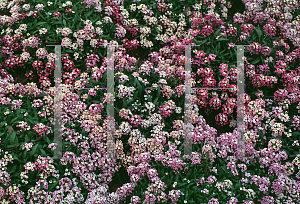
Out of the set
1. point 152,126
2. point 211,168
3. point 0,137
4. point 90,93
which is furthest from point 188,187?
point 0,137

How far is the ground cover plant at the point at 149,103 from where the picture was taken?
5160 millimetres

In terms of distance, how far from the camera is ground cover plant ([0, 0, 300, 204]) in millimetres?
5160

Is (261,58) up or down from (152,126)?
up

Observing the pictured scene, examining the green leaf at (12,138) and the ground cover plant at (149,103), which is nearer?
the ground cover plant at (149,103)

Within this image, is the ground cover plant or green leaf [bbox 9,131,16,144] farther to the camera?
green leaf [bbox 9,131,16,144]

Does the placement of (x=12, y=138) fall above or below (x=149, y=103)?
below

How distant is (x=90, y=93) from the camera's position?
6.24 m

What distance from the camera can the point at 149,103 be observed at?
19.9 feet

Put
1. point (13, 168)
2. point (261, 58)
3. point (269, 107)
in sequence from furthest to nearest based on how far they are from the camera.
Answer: point (261, 58)
point (269, 107)
point (13, 168)

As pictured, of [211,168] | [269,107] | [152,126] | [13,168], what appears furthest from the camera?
[269,107]

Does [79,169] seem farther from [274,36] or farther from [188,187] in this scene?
[274,36]

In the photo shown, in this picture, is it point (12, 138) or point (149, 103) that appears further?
point (149, 103)

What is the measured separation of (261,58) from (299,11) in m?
2.24

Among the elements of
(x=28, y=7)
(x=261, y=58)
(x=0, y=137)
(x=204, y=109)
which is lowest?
(x=0, y=137)
